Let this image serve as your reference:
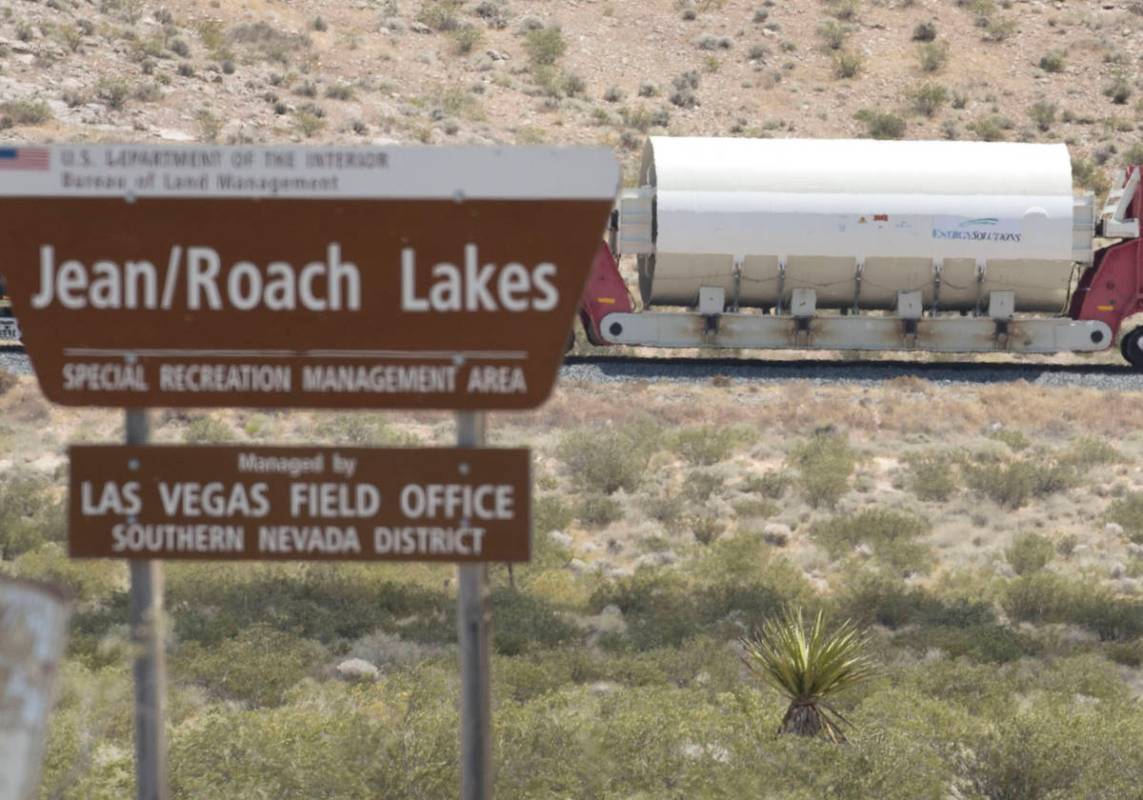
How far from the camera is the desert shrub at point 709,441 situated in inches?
781

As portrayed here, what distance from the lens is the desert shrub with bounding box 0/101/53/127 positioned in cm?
3900

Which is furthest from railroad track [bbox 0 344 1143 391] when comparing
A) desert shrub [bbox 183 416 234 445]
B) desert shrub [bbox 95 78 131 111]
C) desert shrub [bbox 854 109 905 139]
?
desert shrub [bbox 854 109 905 139]

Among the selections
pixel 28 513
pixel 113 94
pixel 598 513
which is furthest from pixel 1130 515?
pixel 113 94

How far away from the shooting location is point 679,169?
25359 millimetres

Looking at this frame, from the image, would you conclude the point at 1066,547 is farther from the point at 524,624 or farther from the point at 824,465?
the point at 524,624

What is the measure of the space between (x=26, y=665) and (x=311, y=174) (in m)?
2.56

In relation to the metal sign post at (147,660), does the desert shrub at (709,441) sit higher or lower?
lower

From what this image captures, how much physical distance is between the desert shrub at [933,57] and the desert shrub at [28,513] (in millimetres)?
38123

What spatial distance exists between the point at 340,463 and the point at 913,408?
661 inches

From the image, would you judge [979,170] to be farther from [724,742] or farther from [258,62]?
[258,62]

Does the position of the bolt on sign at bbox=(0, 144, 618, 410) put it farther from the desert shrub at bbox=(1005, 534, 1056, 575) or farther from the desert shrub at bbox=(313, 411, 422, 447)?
the desert shrub at bbox=(313, 411, 422, 447)

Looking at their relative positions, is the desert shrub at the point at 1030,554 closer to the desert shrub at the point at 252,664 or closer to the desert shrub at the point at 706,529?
the desert shrub at the point at 706,529

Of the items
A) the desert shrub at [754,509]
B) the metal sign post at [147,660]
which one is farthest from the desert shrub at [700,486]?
the metal sign post at [147,660]

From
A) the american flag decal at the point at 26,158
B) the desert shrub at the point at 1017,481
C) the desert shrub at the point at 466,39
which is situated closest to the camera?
the american flag decal at the point at 26,158
